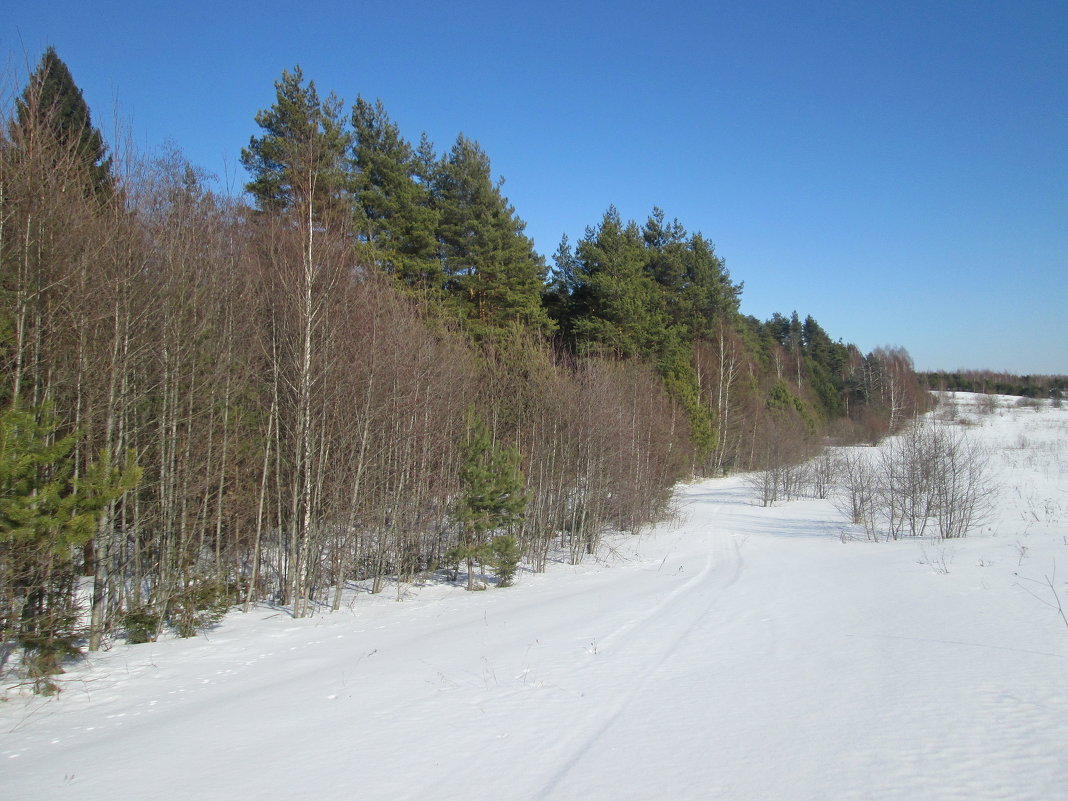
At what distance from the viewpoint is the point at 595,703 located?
6.75 meters

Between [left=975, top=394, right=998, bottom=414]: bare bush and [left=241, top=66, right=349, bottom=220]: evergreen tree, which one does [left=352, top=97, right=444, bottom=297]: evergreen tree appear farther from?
[left=975, top=394, right=998, bottom=414]: bare bush

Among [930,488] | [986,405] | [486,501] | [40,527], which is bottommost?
[930,488]

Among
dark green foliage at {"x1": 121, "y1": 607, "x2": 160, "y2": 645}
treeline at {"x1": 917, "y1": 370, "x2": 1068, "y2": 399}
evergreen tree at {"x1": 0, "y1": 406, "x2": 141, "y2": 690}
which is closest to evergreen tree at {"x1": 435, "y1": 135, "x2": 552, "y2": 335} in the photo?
dark green foliage at {"x1": 121, "y1": 607, "x2": 160, "y2": 645}

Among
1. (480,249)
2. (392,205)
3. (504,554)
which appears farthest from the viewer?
(480,249)

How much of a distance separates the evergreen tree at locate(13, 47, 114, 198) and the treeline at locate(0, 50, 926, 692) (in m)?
0.09

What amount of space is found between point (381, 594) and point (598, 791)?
434 inches

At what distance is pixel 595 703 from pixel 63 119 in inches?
A: 538

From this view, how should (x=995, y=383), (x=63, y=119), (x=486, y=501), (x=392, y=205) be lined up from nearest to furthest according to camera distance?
1. (x=63, y=119)
2. (x=486, y=501)
3. (x=392, y=205)
4. (x=995, y=383)

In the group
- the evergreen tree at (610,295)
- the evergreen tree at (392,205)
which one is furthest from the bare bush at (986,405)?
the evergreen tree at (392,205)

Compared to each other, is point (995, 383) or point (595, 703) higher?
point (995, 383)

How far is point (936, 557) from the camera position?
1597 centimetres

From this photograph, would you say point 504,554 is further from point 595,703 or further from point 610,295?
point 610,295

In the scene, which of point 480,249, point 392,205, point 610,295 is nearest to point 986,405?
point 610,295

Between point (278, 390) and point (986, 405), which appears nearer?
point (278, 390)
